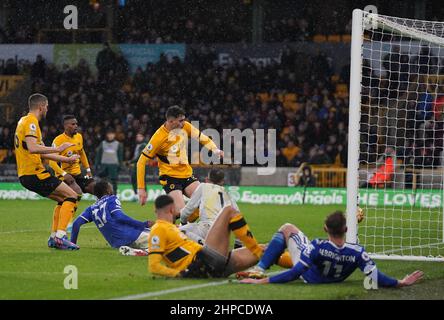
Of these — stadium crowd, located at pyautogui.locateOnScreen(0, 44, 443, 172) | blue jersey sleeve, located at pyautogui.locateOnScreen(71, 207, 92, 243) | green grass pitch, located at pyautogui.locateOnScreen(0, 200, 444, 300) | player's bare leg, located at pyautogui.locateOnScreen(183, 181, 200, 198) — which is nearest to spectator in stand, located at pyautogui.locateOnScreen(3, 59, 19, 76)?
stadium crowd, located at pyautogui.locateOnScreen(0, 44, 443, 172)

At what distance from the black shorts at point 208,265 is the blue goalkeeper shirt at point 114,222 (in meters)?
3.06

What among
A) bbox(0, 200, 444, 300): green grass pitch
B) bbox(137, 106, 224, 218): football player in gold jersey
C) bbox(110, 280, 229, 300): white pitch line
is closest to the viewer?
bbox(110, 280, 229, 300): white pitch line

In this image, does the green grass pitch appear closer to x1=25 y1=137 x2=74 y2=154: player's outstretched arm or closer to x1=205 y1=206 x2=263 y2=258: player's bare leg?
x1=205 y1=206 x2=263 y2=258: player's bare leg

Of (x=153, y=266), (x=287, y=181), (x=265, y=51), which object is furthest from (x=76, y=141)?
(x=265, y=51)

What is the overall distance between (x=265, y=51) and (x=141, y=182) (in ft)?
64.7

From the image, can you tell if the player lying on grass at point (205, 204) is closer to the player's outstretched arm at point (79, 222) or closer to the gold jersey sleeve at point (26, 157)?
the player's outstretched arm at point (79, 222)

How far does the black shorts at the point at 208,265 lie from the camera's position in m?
8.91

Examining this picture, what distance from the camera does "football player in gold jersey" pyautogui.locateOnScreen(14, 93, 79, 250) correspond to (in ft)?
39.5

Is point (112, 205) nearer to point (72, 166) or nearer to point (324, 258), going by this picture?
point (72, 166)

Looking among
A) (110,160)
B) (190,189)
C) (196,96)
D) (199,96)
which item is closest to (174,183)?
(190,189)

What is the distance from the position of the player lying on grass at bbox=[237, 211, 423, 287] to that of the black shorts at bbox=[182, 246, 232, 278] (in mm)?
306

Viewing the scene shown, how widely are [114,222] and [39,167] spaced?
4.59 feet

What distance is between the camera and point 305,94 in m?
30.7
